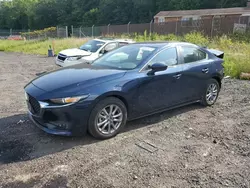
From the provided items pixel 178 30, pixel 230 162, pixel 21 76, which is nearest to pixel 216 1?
pixel 178 30

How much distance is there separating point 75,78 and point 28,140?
1296mm

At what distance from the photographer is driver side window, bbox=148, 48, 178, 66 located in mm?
4500

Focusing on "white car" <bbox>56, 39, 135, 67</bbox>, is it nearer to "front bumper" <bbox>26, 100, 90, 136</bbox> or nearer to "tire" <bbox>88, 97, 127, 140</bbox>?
"tire" <bbox>88, 97, 127, 140</bbox>

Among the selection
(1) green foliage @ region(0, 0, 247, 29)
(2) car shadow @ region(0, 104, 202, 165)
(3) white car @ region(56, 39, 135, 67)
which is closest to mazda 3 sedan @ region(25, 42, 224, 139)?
(2) car shadow @ region(0, 104, 202, 165)

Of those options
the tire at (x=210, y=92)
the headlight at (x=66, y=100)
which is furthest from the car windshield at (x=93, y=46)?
the headlight at (x=66, y=100)

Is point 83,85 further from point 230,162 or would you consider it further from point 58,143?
point 230,162

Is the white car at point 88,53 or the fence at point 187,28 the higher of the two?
the fence at point 187,28

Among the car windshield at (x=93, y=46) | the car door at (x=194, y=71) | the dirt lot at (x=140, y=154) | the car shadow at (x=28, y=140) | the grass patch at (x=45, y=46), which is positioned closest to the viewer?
the dirt lot at (x=140, y=154)

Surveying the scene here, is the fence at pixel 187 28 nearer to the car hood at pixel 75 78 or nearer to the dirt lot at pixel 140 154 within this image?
the dirt lot at pixel 140 154

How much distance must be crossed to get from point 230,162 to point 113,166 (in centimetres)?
167

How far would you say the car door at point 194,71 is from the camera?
4.93 metres

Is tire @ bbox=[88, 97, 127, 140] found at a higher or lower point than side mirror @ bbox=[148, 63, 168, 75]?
lower

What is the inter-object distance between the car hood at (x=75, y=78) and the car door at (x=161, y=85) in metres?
0.50

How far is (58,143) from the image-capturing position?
3.82 meters
